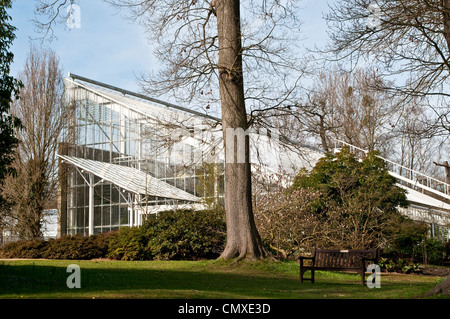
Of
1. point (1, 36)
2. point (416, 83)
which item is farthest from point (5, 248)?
point (416, 83)

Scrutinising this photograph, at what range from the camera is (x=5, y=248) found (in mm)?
20656

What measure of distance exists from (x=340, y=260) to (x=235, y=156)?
389 cm

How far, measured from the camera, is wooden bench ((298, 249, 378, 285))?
34.3 feet

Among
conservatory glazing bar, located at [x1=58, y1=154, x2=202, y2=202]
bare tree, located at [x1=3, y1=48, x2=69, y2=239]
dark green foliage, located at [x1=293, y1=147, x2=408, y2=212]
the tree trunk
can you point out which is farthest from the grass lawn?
bare tree, located at [x1=3, y1=48, x2=69, y2=239]

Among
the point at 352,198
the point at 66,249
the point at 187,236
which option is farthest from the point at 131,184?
the point at 352,198

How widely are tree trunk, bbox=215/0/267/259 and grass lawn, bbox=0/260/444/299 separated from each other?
65cm

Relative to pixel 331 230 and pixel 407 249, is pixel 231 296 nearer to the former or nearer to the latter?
pixel 331 230

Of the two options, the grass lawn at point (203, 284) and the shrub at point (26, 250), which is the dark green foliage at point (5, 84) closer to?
the grass lawn at point (203, 284)

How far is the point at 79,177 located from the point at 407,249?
21.4 metres

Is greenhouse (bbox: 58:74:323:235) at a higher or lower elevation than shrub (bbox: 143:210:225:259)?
higher

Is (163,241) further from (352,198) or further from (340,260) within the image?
(340,260)

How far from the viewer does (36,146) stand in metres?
30.1

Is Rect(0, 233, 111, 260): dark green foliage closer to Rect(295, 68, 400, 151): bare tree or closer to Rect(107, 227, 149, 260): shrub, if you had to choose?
Rect(107, 227, 149, 260): shrub

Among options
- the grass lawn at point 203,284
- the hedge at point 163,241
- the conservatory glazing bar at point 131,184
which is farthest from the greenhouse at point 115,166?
the grass lawn at point 203,284
